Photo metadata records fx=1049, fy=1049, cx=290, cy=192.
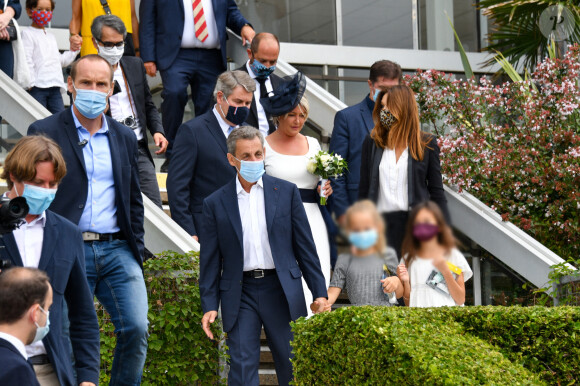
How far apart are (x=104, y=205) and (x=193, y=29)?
162 inches

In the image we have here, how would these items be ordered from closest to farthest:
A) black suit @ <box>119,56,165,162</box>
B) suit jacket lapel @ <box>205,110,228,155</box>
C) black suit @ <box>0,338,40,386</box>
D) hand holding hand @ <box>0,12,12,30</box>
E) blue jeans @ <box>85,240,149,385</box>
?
black suit @ <box>0,338,40,386</box>
blue jeans @ <box>85,240,149,385</box>
suit jacket lapel @ <box>205,110,228,155</box>
black suit @ <box>119,56,165,162</box>
hand holding hand @ <box>0,12,12,30</box>

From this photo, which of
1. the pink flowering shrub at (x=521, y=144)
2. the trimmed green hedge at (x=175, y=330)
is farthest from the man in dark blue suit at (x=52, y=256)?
the pink flowering shrub at (x=521, y=144)

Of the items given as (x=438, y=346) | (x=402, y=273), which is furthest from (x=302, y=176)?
(x=438, y=346)

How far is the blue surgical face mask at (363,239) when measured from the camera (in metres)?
4.53

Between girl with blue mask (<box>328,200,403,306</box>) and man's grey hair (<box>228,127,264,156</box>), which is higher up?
man's grey hair (<box>228,127,264,156</box>)

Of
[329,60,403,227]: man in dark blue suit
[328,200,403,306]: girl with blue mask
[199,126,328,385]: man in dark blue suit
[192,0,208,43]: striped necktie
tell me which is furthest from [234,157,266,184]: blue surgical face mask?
[192,0,208,43]: striped necktie

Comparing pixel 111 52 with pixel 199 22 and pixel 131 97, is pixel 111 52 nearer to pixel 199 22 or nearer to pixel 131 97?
pixel 131 97

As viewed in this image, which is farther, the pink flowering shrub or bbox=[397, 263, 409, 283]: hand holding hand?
the pink flowering shrub

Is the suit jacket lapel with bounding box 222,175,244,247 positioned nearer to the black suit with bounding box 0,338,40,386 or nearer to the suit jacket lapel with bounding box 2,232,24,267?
the suit jacket lapel with bounding box 2,232,24,267

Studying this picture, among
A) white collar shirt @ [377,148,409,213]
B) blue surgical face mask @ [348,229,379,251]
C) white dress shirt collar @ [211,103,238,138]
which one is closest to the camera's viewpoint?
blue surgical face mask @ [348,229,379,251]

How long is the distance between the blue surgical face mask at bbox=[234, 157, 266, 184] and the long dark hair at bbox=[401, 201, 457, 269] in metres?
1.63

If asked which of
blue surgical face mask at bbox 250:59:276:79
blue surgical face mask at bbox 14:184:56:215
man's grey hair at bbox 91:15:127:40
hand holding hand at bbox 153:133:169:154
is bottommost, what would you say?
blue surgical face mask at bbox 14:184:56:215

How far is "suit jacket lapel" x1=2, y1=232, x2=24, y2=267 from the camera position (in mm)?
4809

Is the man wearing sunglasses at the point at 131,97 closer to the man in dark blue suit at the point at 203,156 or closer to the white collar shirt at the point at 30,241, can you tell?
the man in dark blue suit at the point at 203,156
